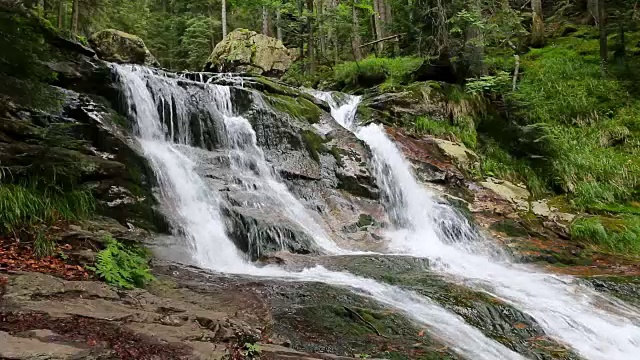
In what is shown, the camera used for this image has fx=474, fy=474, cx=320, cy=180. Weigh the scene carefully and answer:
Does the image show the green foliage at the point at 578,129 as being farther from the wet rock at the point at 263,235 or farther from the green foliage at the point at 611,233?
the wet rock at the point at 263,235

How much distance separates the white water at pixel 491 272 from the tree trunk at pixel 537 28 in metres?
11.2

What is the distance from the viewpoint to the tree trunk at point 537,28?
2088 centimetres

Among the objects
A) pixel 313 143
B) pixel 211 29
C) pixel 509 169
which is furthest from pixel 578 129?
pixel 211 29

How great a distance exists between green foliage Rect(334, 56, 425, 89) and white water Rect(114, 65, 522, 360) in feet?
24.6

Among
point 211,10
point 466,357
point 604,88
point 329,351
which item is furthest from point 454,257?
point 211,10

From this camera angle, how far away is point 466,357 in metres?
4.62

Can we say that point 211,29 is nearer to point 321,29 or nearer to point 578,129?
point 321,29

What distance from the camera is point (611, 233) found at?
10.7 meters

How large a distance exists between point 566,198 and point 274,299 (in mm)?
10260

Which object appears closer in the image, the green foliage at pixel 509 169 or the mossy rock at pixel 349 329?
the mossy rock at pixel 349 329

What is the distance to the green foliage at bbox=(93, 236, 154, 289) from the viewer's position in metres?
5.00

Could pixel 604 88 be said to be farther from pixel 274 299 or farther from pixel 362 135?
pixel 274 299

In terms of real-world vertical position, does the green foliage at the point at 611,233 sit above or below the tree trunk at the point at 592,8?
below

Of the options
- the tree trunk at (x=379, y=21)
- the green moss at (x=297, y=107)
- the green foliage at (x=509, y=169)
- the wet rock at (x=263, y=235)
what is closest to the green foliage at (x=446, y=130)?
the green foliage at (x=509, y=169)
